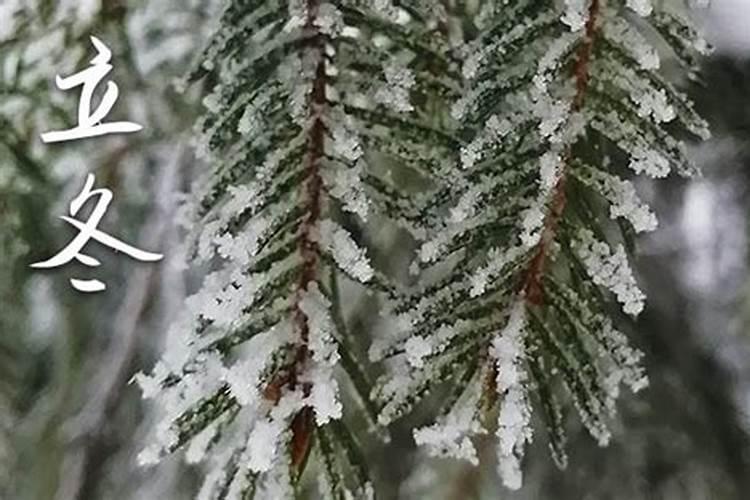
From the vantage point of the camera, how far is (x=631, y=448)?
0.50 meters

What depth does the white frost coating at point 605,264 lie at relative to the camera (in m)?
0.19

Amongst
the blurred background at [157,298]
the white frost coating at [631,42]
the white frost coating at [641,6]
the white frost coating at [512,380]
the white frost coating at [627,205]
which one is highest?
the blurred background at [157,298]

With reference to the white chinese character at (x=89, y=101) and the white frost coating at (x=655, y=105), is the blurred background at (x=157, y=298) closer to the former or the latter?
the white chinese character at (x=89, y=101)

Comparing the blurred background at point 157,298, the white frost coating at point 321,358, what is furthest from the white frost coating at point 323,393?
the blurred background at point 157,298

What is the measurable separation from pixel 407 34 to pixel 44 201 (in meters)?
0.21

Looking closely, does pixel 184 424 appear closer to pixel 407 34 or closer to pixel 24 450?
pixel 407 34

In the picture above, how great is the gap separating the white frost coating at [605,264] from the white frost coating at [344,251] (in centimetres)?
3

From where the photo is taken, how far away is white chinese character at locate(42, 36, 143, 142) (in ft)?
1.22

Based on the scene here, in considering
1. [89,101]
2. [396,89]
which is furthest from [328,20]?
[89,101]

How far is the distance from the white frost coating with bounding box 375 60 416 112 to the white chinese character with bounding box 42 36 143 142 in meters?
0.19

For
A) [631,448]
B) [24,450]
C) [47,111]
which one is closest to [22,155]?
[47,111]

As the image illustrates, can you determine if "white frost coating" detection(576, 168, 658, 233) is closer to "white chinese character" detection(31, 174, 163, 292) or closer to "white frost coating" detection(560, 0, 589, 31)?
"white frost coating" detection(560, 0, 589, 31)

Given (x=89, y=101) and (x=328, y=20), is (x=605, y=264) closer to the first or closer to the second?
(x=328, y=20)

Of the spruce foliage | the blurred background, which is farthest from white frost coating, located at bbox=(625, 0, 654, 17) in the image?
the blurred background
